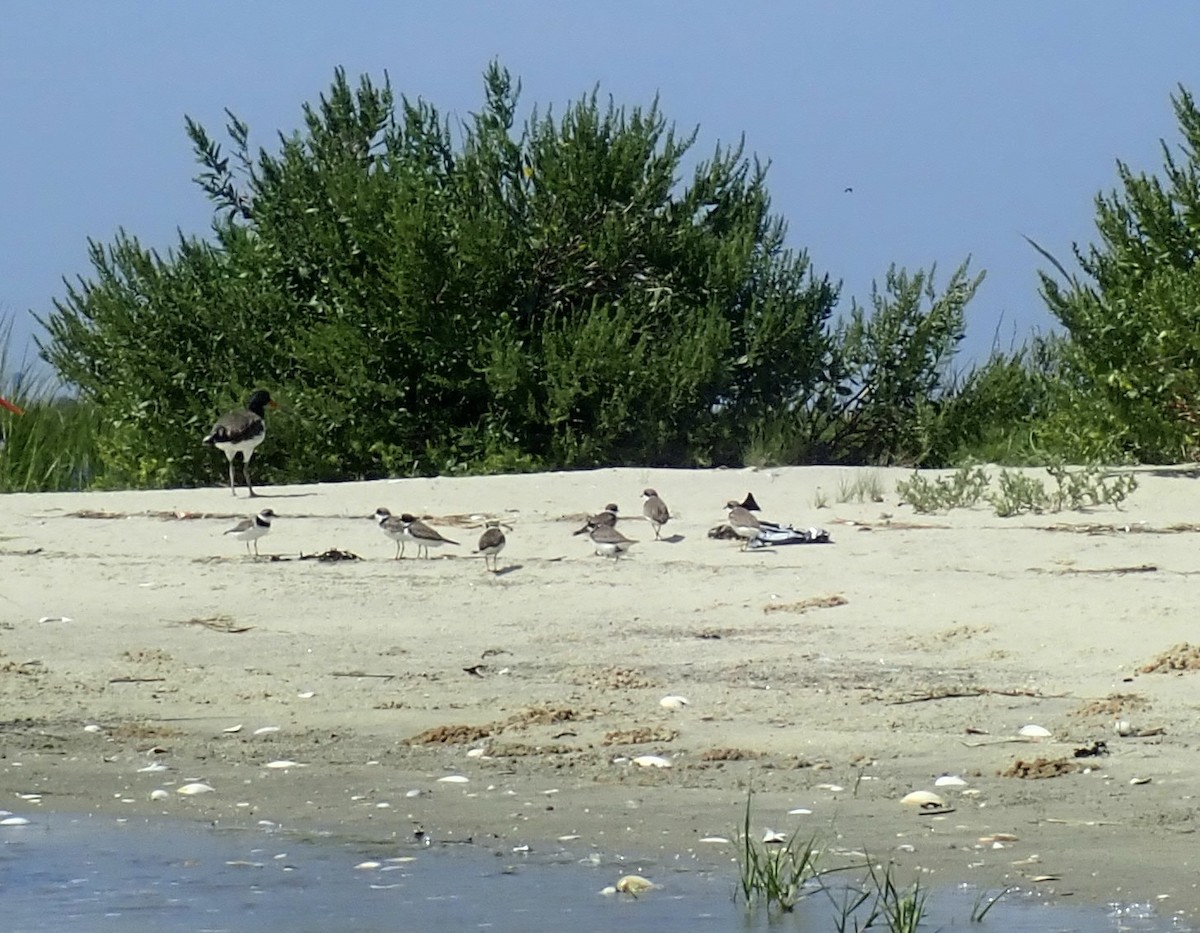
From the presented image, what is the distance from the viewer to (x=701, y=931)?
17.8 feet

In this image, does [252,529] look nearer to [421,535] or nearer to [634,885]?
[421,535]

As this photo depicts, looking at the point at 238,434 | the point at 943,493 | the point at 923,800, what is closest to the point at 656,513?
the point at 943,493

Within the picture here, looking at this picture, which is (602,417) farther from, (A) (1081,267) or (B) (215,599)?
(B) (215,599)

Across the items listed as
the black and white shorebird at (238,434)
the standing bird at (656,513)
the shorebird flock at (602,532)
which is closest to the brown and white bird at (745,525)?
the shorebird flock at (602,532)

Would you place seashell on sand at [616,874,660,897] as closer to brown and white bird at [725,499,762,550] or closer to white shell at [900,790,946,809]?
white shell at [900,790,946,809]

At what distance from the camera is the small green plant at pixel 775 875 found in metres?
5.44

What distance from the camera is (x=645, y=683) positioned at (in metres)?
8.67

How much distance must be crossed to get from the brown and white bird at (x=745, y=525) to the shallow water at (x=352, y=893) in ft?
19.2

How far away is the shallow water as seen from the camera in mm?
5496

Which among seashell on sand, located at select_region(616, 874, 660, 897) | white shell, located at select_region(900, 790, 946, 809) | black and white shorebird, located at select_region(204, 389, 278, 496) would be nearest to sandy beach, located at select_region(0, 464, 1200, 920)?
white shell, located at select_region(900, 790, 946, 809)

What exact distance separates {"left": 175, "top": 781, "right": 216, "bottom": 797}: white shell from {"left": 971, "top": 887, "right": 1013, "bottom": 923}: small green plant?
303 centimetres

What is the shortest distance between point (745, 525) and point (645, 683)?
3599 mm

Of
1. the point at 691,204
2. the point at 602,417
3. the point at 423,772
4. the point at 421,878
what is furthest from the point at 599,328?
the point at 421,878

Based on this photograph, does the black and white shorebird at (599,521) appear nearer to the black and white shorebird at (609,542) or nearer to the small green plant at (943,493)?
the black and white shorebird at (609,542)
